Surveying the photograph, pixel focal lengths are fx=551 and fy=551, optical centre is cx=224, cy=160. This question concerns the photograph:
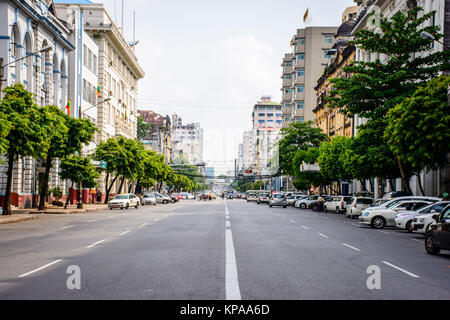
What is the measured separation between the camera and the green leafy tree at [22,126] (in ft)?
98.3

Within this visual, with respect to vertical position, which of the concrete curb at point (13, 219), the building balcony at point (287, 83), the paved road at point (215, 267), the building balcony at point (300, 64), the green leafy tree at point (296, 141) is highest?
the building balcony at point (300, 64)

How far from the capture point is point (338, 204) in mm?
48844

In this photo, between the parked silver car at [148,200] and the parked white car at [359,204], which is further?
the parked silver car at [148,200]

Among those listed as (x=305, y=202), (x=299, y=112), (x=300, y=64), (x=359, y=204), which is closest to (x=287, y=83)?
(x=300, y=64)

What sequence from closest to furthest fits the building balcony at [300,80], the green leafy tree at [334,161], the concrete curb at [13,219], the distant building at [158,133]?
1. the concrete curb at [13,219]
2. the green leafy tree at [334,161]
3. the building balcony at [300,80]
4. the distant building at [158,133]

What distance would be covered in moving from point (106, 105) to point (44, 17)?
25.4 m

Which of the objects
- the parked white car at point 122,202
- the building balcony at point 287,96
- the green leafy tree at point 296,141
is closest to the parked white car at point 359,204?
the parked white car at point 122,202

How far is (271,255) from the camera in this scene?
1469 cm

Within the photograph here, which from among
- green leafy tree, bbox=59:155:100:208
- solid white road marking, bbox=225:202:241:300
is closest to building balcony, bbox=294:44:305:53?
green leafy tree, bbox=59:155:100:208

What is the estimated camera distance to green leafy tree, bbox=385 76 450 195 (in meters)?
27.7

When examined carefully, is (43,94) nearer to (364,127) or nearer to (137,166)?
(137,166)

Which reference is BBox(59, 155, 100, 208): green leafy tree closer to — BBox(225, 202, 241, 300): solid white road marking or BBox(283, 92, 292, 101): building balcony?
BBox(225, 202, 241, 300): solid white road marking

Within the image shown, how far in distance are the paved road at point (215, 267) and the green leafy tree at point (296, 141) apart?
56.4 metres

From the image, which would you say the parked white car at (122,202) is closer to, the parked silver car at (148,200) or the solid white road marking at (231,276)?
the parked silver car at (148,200)
